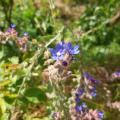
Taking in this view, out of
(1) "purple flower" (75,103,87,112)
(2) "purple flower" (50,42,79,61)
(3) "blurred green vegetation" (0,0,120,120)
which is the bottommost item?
(1) "purple flower" (75,103,87,112)

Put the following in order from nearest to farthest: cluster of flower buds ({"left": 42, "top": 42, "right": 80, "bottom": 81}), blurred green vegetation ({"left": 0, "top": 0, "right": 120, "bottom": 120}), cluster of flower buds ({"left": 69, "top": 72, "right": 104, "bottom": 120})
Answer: cluster of flower buds ({"left": 42, "top": 42, "right": 80, "bottom": 81}), cluster of flower buds ({"left": 69, "top": 72, "right": 104, "bottom": 120}), blurred green vegetation ({"left": 0, "top": 0, "right": 120, "bottom": 120})

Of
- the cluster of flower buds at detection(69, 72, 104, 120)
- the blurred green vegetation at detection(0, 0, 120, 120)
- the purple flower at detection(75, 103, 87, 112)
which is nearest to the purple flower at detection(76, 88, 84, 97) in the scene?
the cluster of flower buds at detection(69, 72, 104, 120)

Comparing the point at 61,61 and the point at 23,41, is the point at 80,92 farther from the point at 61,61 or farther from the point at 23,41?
the point at 61,61

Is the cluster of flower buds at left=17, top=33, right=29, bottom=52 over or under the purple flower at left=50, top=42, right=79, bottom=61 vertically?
over

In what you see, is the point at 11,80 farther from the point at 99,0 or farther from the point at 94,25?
the point at 99,0

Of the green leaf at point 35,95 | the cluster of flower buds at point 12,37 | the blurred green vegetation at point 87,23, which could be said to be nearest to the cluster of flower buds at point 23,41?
the cluster of flower buds at point 12,37

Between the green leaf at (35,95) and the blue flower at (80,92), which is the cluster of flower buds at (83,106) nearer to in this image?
the blue flower at (80,92)

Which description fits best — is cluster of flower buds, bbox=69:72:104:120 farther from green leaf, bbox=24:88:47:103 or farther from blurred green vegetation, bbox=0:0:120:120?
blurred green vegetation, bbox=0:0:120:120
